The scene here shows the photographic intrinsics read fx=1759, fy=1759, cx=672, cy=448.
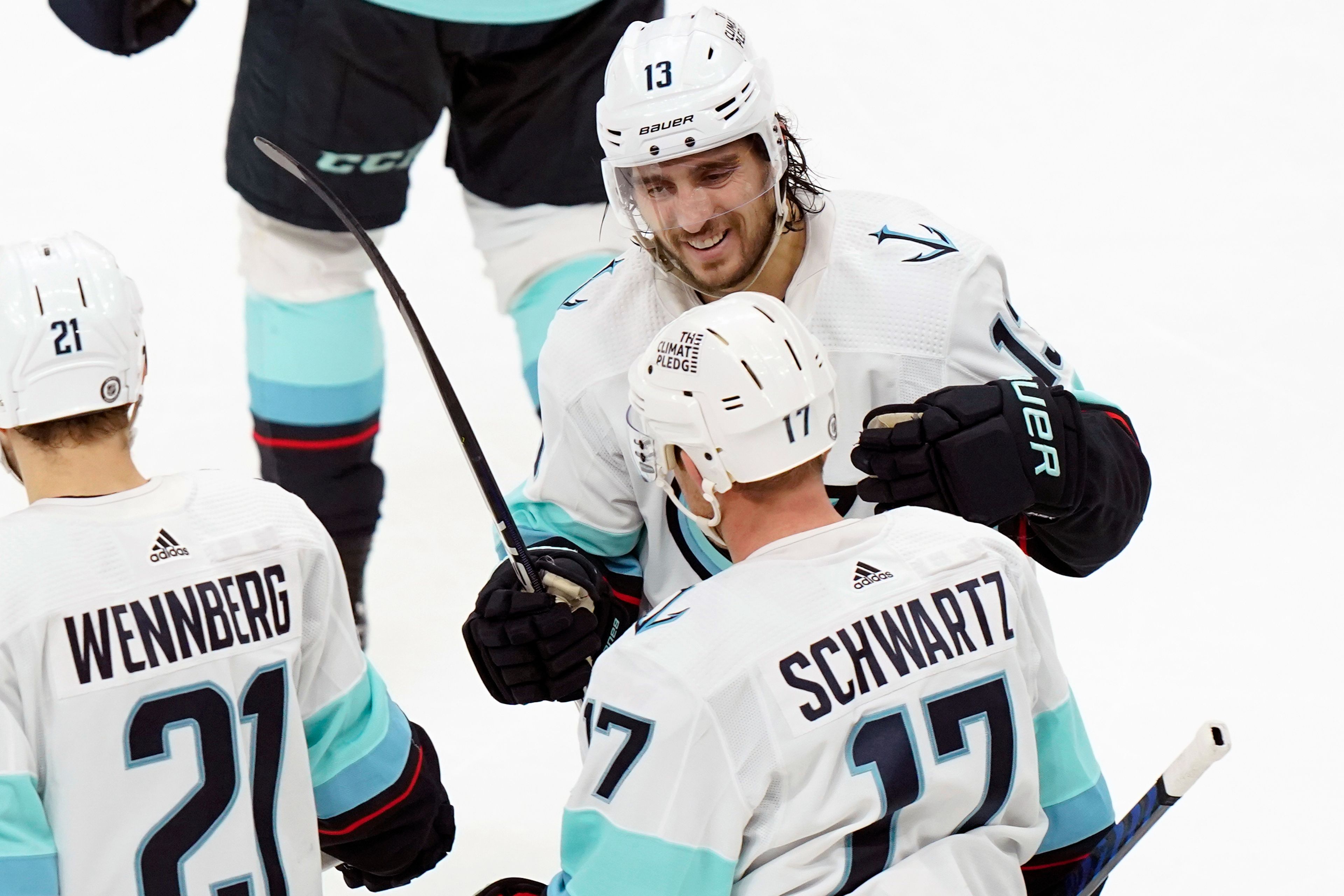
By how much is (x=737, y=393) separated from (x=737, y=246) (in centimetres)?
54

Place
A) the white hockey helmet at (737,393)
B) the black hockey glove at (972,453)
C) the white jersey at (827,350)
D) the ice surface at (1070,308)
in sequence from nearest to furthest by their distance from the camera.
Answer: the white hockey helmet at (737,393) < the black hockey glove at (972,453) < the white jersey at (827,350) < the ice surface at (1070,308)

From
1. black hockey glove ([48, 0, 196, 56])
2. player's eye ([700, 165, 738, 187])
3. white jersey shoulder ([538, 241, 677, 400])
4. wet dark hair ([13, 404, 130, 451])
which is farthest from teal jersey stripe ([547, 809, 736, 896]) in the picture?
black hockey glove ([48, 0, 196, 56])

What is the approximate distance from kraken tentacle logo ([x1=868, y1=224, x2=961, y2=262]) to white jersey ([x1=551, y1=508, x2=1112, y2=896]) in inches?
22.7

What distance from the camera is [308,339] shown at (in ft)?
10.6

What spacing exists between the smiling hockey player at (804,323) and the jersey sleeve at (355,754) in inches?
6.2

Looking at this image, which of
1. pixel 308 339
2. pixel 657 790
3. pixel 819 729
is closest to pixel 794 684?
pixel 819 729

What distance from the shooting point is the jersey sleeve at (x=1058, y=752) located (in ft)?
5.75

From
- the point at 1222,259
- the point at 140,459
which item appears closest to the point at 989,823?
the point at 140,459

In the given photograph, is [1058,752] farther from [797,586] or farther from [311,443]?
[311,443]

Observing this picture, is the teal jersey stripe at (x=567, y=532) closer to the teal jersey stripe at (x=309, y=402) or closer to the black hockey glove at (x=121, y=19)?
the teal jersey stripe at (x=309, y=402)

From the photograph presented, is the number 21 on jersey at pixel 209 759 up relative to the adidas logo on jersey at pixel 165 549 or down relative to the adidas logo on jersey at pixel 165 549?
down

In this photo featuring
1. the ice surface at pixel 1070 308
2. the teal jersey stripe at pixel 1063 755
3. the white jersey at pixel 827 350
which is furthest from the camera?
the ice surface at pixel 1070 308

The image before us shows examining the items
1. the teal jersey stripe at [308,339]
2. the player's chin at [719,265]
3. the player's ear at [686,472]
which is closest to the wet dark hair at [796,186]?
the player's chin at [719,265]

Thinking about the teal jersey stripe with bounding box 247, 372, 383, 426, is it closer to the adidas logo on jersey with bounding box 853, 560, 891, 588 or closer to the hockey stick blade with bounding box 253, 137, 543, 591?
the hockey stick blade with bounding box 253, 137, 543, 591
